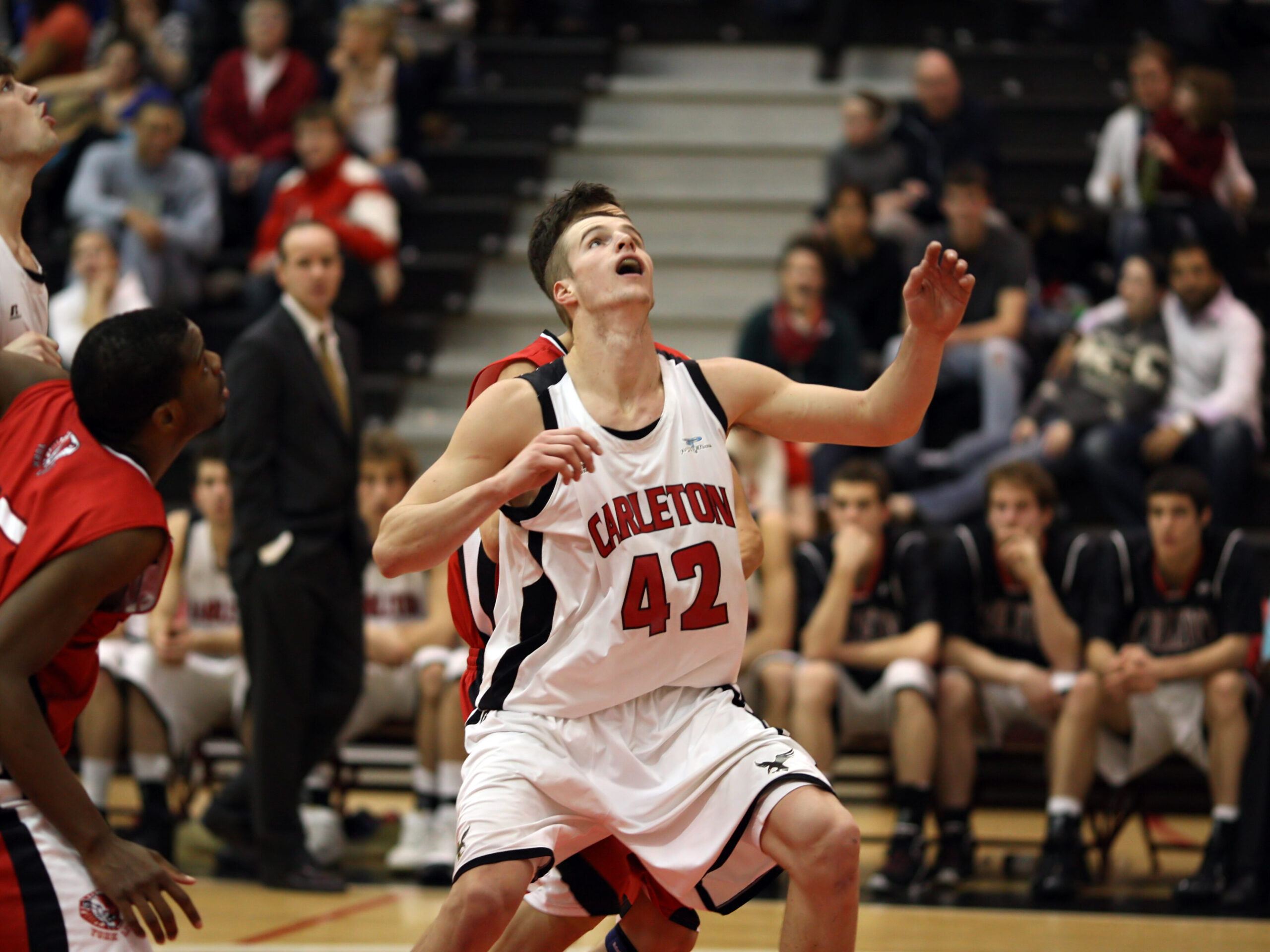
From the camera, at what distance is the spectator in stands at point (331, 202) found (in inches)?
353

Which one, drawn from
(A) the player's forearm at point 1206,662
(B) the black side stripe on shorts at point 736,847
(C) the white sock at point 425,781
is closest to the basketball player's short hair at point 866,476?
(A) the player's forearm at point 1206,662

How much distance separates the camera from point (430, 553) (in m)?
3.23

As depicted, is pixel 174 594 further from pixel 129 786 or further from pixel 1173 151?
pixel 1173 151

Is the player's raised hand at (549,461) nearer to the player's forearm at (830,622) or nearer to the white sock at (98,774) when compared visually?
the player's forearm at (830,622)

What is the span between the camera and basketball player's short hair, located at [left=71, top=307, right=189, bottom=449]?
297 centimetres

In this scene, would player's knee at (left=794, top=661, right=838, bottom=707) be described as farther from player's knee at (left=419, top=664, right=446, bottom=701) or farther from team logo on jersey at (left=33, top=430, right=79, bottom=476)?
team logo on jersey at (left=33, top=430, right=79, bottom=476)

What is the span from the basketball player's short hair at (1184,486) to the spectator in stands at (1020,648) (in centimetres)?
35

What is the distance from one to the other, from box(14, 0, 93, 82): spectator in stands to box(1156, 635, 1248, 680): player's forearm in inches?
323

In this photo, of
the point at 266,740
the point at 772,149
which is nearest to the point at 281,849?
the point at 266,740

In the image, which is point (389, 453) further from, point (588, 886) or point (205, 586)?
point (588, 886)

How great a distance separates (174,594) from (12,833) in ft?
13.8

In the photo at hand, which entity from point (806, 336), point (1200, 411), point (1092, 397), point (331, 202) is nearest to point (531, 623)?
point (806, 336)

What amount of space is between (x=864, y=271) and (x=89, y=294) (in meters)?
4.12

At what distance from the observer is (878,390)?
361cm
